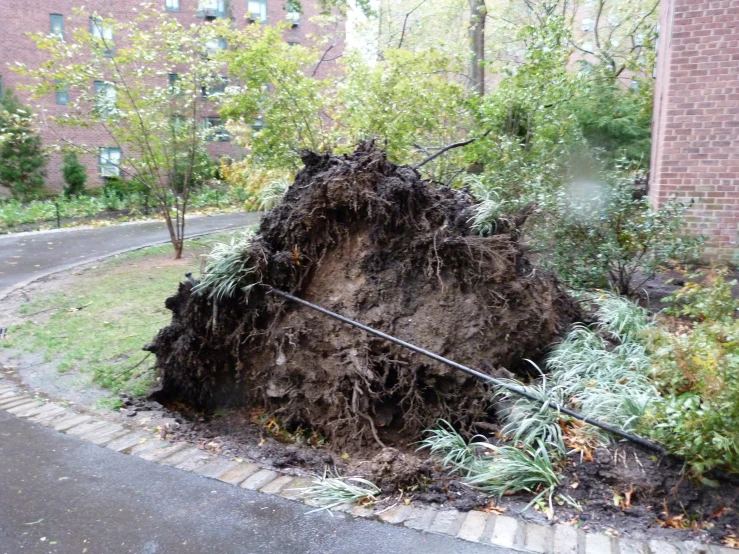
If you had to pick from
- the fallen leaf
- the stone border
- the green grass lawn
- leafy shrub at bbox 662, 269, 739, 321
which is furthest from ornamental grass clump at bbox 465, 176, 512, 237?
the green grass lawn

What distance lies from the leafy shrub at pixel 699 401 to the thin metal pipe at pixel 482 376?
0.10 meters

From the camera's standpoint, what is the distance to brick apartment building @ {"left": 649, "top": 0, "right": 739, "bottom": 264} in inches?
341

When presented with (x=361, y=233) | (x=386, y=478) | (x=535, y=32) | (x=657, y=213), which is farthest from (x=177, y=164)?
(x=386, y=478)

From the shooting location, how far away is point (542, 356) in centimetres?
511

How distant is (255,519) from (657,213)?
5.28m

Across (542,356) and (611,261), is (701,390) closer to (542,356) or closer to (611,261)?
(542,356)

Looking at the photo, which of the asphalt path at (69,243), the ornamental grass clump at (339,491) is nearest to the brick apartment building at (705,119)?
the asphalt path at (69,243)

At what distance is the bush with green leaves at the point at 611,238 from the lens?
649cm

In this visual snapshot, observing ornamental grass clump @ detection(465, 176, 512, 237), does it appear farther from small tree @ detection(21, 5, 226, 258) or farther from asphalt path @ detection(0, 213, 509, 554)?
small tree @ detection(21, 5, 226, 258)

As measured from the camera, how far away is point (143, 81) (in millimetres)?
11195

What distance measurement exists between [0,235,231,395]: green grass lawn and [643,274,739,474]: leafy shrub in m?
4.03

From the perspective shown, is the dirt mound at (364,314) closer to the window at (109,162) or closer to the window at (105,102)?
the window at (105,102)

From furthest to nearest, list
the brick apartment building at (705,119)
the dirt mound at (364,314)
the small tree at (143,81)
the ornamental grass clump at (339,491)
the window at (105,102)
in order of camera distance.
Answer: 1. the window at (105,102)
2. the small tree at (143,81)
3. the brick apartment building at (705,119)
4. the dirt mound at (364,314)
5. the ornamental grass clump at (339,491)

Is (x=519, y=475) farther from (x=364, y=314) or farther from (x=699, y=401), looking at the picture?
(x=364, y=314)
